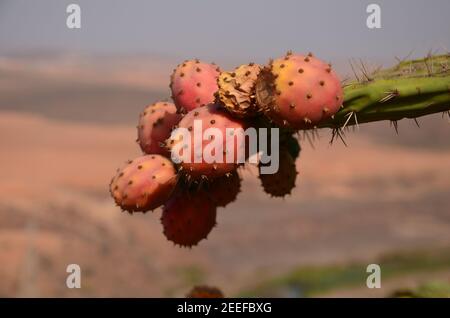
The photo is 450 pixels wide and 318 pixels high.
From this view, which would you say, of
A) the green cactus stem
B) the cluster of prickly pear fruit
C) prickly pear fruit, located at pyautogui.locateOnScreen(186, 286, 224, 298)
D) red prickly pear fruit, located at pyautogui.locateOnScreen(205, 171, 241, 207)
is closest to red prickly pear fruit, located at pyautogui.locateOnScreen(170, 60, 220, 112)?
the cluster of prickly pear fruit

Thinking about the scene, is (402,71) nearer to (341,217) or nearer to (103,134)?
(341,217)

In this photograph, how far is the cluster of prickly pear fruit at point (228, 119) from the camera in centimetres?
258

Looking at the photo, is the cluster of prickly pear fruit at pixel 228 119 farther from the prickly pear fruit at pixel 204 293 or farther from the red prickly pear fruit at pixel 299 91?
the prickly pear fruit at pixel 204 293

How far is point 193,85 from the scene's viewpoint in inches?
114

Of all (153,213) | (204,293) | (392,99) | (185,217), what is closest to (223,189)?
(185,217)

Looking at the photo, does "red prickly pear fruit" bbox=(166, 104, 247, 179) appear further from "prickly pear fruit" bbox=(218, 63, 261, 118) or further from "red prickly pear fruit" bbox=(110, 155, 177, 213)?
"red prickly pear fruit" bbox=(110, 155, 177, 213)

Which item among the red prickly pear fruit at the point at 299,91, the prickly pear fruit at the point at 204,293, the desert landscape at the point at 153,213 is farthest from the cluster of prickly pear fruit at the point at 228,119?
the desert landscape at the point at 153,213

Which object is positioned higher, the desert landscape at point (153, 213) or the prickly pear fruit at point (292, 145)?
the desert landscape at point (153, 213)

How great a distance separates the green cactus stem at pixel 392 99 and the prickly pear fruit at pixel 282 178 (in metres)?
0.35

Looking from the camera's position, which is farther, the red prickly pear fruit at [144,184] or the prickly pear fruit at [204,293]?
the prickly pear fruit at [204,293]

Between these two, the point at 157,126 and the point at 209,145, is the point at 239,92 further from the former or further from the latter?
the point at 157,126

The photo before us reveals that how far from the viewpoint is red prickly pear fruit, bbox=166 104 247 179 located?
259cm

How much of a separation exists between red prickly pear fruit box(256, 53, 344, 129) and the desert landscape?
455 centimetres

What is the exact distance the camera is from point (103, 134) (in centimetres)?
1998
